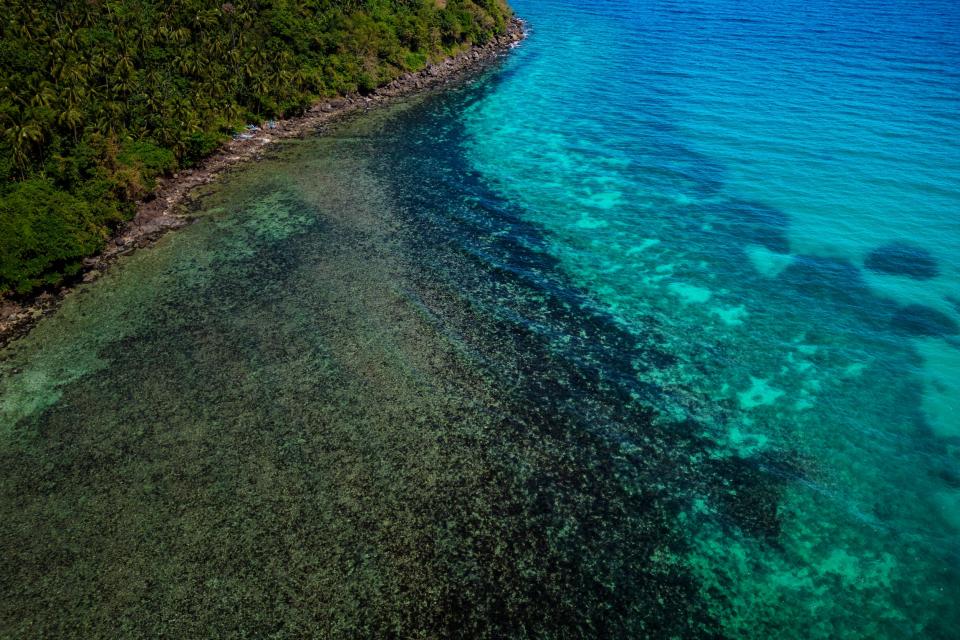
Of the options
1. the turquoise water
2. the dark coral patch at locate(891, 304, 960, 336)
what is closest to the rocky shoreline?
the turquoise water

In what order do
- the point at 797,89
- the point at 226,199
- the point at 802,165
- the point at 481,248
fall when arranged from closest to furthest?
the point at 481,248 → the point at 226,199 → the point at 802,165 → the point at 797,89

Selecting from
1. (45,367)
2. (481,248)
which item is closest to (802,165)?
(481,248)

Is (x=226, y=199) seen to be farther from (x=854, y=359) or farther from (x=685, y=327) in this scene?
(x=854, y=359)

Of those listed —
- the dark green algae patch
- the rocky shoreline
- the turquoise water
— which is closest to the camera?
the dark green algae patch

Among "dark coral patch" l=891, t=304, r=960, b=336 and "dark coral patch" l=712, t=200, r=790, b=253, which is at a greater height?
"dark coral patch" l=712, t=200, r=790, b=253

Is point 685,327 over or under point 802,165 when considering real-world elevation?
under

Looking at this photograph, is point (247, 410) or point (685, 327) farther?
point (685, 327)

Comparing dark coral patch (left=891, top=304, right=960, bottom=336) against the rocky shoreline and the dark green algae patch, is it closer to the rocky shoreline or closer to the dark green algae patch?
the dark green algae patch
